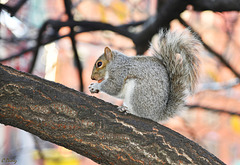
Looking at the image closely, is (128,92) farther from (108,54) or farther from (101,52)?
(101,52)

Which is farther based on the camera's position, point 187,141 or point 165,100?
point 165,100

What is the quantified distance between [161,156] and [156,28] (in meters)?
1.86

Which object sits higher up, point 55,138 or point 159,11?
point 159,11

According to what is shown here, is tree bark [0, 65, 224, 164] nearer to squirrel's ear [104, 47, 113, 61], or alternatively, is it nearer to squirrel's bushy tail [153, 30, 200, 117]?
squirrel's bushy tail [153, 30, 200, 117]

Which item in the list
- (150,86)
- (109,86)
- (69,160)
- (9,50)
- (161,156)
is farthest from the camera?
(69,160)

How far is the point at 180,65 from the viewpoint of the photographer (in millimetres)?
1936

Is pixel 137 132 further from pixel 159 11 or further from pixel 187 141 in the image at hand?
pixel 159 11

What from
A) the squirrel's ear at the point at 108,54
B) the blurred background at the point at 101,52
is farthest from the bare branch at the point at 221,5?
the squirrel's ear at the point at 108,54

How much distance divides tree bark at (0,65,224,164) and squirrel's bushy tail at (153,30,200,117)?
456mm

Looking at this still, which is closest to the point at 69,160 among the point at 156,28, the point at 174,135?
the point at 156,28

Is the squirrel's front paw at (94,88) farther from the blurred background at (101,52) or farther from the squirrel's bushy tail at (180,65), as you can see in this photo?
the blurred background at (101,52)

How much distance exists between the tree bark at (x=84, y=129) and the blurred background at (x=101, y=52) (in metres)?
1.55

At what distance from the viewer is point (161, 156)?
145 centimetres

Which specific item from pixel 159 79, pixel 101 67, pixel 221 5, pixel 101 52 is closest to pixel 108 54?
pixel 101 67
